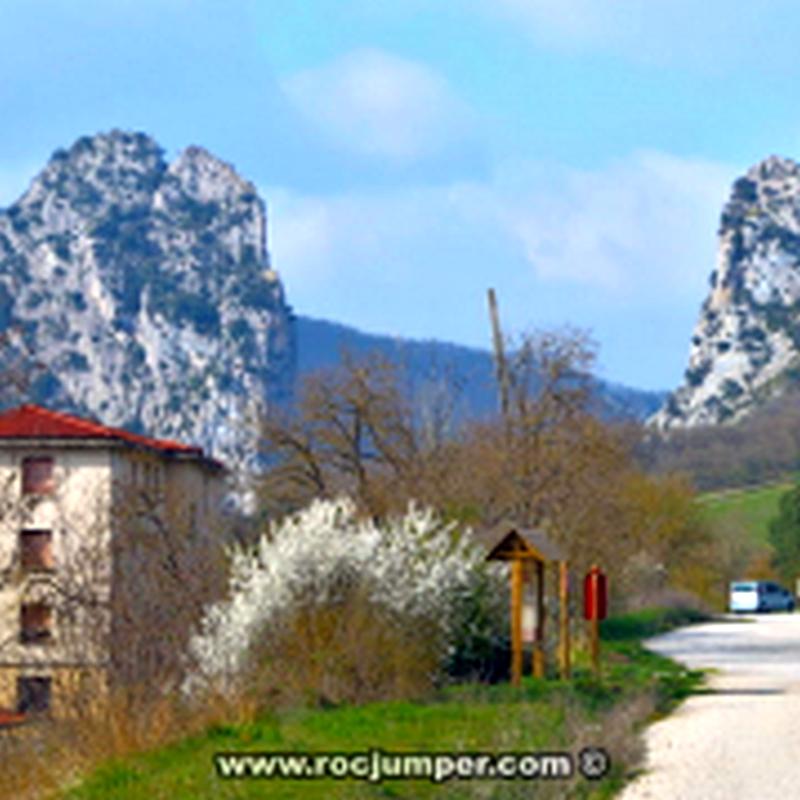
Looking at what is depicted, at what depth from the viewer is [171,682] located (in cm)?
2242

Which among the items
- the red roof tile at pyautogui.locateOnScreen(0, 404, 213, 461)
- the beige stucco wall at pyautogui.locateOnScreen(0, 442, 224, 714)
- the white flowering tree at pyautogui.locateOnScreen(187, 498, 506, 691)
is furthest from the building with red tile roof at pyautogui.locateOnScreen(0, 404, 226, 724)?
the red roof tile at pyautogui.locateOnScreen(0, 404, 213, 461)

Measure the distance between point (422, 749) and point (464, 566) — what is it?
9328 millimetres

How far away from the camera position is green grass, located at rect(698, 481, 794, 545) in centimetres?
9650

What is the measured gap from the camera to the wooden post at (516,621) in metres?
24.1

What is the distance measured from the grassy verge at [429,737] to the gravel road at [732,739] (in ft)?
1.18

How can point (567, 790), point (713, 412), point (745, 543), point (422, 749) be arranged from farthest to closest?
point (713, 412)
point (745, 543)
point (422, 749)
point (567, 790)

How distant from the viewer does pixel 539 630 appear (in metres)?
25.2

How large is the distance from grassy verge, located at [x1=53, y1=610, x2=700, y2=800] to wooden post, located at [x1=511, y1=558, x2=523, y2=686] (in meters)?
0.29

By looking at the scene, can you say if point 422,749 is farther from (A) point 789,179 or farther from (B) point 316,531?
(A) point 789,179

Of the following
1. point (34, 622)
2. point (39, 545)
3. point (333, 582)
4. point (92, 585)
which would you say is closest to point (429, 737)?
point (333, 582)

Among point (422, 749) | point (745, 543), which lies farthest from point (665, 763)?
point (745, 543)

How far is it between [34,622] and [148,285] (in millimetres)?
135437

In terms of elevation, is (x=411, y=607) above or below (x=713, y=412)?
below

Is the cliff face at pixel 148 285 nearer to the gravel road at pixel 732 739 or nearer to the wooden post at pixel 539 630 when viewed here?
the gravel road at pixel 732 739
